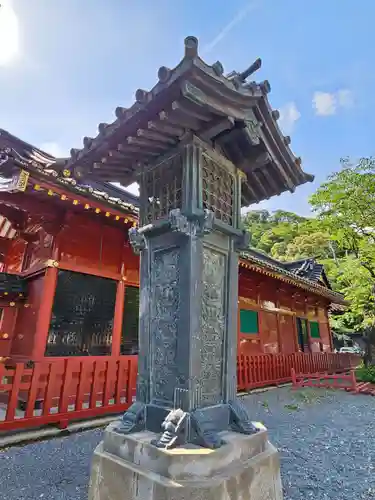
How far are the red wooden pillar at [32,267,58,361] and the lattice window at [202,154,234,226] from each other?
171 inches

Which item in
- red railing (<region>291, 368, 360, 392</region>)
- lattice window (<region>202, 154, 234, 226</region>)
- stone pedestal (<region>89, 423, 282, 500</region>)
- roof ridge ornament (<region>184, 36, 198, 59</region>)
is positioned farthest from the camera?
red railing (<region>291, 368, 360, 392</region>)

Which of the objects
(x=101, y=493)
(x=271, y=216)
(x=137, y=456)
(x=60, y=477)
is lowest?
(x=60, y=477)

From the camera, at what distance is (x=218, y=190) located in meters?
3.13

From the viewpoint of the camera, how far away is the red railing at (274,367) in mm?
8617

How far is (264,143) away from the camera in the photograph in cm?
302

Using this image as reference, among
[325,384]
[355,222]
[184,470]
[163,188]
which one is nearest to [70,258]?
[163,188]

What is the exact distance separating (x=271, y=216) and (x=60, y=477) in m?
65.4

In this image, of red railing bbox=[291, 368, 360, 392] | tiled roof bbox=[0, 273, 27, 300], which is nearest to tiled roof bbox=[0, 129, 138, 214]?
tiled roof bbox=[0, 273, 27, 300]

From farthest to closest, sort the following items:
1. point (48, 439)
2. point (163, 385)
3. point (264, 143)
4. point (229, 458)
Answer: point (48, 439), point (264, 143), point (163, 385), point (229, 458)

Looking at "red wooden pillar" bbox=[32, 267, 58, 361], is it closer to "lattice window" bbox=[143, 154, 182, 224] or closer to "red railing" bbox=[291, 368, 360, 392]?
"lattice window" bbox=[143, 154, 182, 224]

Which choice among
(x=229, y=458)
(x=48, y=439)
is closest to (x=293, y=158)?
(x=229, y=458)

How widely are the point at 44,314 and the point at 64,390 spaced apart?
5.55 feet

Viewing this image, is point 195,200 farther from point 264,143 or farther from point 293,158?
point 293,158

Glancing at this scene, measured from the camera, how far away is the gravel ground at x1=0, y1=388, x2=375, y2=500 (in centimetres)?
299
